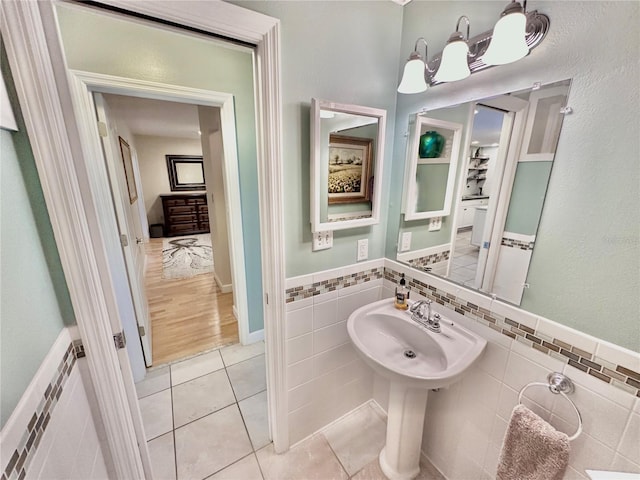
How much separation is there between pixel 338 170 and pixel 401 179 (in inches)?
14.6

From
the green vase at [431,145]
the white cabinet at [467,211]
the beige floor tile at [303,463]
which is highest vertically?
the green vase at [431,145]

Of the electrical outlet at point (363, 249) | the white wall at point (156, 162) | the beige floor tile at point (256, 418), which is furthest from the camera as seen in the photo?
the white wall at point (156, 162)

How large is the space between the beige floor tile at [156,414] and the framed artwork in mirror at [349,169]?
174cm

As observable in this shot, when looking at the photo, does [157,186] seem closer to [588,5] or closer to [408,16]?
[408,16]

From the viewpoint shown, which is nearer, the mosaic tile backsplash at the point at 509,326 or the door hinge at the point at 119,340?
the mosaic tile backsplash at the point at 509,326

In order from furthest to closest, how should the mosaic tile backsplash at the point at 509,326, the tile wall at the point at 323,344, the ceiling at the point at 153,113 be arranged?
the ceiling at the point at 153,113, the tile wall at the point at 323,344, the mosaic tile backsplash at the point at 509,326

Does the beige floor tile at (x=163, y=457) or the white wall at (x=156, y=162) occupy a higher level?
the white wall at (x=156, y=162)

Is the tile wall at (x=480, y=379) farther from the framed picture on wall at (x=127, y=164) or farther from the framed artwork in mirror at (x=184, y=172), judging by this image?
the framed artwork in mirror at (x=184, y=172)

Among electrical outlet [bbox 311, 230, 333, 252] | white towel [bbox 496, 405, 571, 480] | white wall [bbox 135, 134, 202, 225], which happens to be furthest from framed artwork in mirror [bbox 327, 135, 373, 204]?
white wall [bbox 135, 134, 202, 225]

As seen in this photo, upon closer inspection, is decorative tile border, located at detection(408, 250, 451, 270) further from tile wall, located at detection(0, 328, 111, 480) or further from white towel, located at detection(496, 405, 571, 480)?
tile wall, located at detection(0, 328, 111, 480)

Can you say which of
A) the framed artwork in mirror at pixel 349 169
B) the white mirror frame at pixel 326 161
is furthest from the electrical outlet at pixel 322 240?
the framed artwork in mirror at pixel 349 169

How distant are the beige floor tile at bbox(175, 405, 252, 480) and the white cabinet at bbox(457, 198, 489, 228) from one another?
1.69 meters

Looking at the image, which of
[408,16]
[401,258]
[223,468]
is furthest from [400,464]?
[408,16]

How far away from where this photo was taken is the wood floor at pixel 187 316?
2305mm
